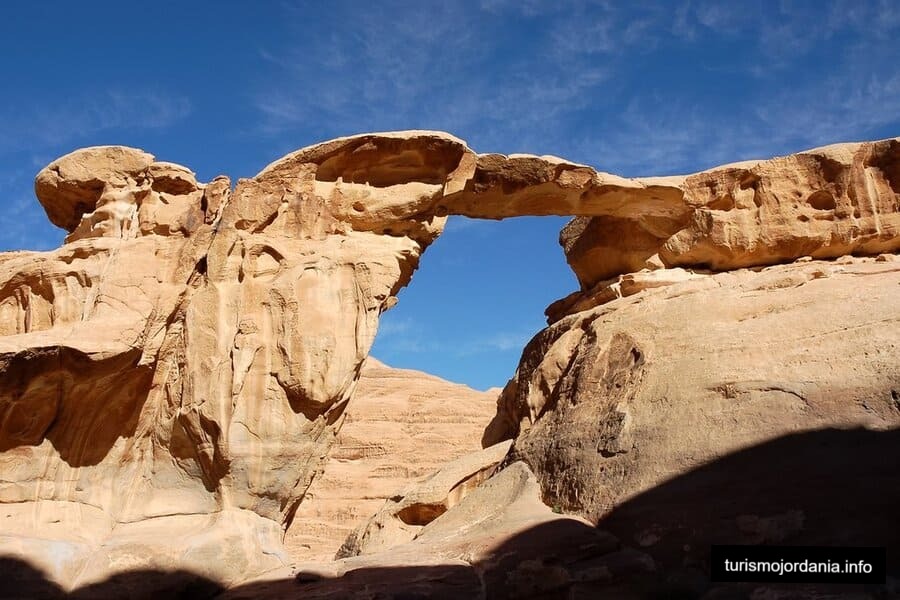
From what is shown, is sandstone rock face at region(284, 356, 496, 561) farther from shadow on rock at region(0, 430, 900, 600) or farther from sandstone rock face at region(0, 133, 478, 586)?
shadow on rock at region(0, 430, 900, 600)

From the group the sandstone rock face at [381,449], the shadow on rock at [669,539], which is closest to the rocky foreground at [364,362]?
the shadow on rock at [669,539]

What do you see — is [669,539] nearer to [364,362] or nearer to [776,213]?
[364,362]

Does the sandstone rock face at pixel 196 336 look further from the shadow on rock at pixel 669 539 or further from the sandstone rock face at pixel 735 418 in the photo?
the sandstone rock face at pixel 735 418

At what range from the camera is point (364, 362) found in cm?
1209

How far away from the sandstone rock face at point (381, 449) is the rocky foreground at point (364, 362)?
31.2ft

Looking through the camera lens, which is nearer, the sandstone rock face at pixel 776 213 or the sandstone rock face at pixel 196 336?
the sandstone rock face at pixel 196 336

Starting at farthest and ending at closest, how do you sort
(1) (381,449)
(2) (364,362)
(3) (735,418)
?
(1) (381,449) < (2) (364,362) < (3) (735,418)

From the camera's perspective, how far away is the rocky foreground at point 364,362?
8922 mm

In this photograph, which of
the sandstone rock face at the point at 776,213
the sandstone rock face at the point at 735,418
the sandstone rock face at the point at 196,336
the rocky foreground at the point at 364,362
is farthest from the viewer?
the sandstone rock face at the point at 776,213

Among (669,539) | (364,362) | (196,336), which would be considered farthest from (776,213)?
(196,336)

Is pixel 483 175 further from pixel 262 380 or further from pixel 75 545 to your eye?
pixel 75 545

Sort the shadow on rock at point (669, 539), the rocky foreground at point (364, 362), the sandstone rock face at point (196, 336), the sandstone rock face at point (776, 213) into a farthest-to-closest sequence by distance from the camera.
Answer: the sandstone rock face at point (776, 213), the sandstone rock face at point (196, 336), the rocky foreground at point (364, 362), the shadow on rock at point (669, 539)

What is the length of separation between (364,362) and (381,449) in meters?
15.4

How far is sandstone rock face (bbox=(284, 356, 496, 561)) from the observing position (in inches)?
951
